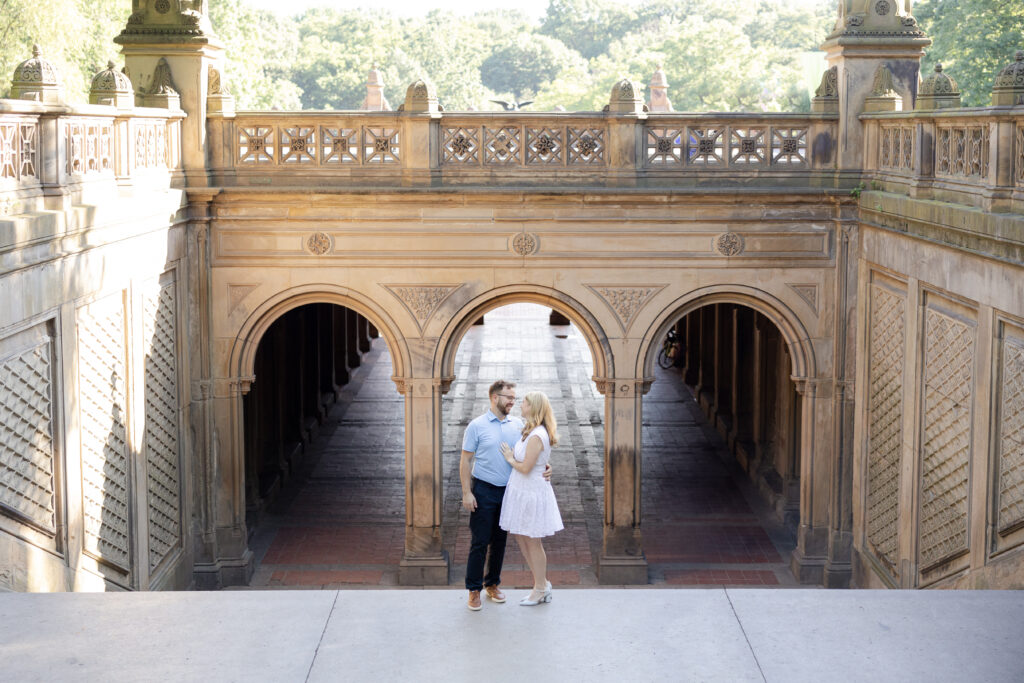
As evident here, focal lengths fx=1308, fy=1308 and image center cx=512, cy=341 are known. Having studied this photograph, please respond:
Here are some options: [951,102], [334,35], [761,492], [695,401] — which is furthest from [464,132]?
[334,35]

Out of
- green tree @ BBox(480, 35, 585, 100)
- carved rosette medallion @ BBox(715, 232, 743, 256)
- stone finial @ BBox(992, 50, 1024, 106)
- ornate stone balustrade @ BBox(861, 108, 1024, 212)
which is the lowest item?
carved rosette medallion @ BBox(715, 232, 743, 256)

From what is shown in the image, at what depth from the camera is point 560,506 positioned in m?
16.7

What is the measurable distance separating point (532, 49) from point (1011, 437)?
96.2 meters

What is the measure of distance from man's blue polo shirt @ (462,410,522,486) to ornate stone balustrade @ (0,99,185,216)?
11.7 ft

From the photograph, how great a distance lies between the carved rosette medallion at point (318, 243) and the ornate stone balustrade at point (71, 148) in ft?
5.19

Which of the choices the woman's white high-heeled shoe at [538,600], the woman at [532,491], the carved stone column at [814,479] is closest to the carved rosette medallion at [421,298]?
the carved stone column at [814,479]

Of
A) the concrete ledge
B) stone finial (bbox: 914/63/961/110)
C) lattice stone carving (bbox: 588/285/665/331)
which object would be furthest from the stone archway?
the concrete ledge

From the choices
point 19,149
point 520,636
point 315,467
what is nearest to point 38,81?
point 19,149

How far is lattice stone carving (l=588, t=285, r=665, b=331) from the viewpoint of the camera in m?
13.9

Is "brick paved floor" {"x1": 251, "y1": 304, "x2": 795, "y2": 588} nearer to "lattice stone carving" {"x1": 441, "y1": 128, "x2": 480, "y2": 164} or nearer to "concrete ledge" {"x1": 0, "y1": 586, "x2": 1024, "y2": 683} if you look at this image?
"lattice stone carving" {"x1": 441, "y1": 128, "x2": 480, "y2": 164}

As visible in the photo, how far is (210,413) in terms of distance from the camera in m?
13.9

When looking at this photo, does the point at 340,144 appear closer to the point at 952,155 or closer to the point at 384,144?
the point at 384,144

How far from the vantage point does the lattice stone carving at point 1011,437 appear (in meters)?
9.21

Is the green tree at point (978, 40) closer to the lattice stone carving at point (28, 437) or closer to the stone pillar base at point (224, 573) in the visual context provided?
the stone pillar base at point (224, 573)
